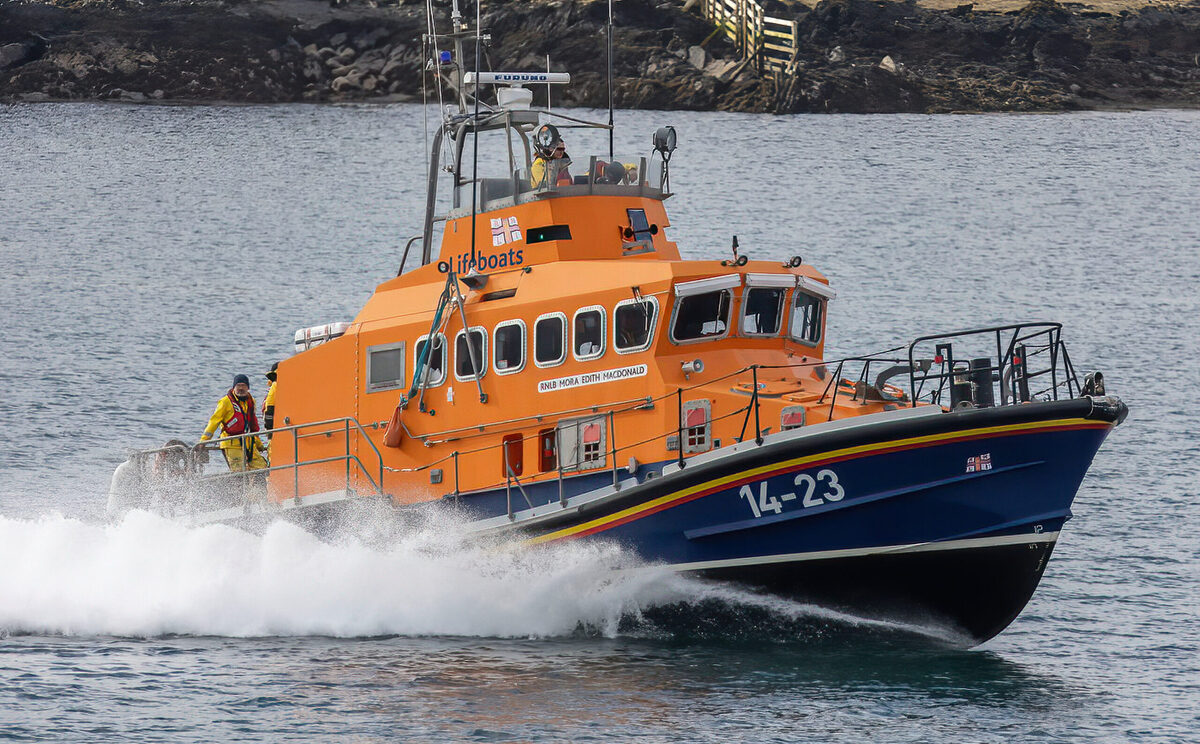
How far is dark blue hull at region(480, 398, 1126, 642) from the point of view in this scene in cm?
1330

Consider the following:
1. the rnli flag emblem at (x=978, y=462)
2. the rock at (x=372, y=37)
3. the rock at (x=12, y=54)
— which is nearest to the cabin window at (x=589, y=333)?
the rnli flag emblem at (x=978, y=462)

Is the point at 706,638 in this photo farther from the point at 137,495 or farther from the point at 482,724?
the point at 137,495

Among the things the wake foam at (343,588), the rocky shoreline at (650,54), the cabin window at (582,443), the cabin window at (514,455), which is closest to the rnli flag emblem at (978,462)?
the wake foam at (343,588)

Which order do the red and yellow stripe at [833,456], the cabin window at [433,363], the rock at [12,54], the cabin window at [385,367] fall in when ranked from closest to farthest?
the red and yellow stripe at [833,456] → the cabin window at [433,363] → the cabin window at [385,367] → the rock at [12,54]

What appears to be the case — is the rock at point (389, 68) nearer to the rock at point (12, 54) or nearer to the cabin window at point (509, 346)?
the rock at point (12, 54)

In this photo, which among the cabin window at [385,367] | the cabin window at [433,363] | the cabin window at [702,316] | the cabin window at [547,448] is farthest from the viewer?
the cabin window at [385,367]

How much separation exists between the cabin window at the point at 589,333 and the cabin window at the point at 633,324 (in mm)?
154

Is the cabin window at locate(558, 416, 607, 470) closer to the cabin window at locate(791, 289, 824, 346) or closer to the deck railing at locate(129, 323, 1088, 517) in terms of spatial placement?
the deck railing at locate(129, 323, 1088, 517)

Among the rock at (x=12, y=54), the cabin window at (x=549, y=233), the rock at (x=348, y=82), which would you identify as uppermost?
the rock at (x=12, y=54)

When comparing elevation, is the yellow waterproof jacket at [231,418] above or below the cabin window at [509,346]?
below

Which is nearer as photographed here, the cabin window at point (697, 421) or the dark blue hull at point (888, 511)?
the dark blue hull at point (888, 511)

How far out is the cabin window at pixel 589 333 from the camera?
14.5 metres

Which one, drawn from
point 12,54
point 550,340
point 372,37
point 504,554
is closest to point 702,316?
point 550,340

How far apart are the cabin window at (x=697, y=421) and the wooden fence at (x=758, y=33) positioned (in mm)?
61578
